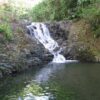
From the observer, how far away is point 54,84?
17984mm

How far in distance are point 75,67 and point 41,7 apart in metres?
17.9

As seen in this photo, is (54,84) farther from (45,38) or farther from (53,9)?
(53,9)

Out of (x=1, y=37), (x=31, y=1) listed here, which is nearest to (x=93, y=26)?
(x=1, y=37)

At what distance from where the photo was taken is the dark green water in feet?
50.6

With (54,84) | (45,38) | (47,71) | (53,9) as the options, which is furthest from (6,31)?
(53,9)

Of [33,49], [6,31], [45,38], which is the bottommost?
[33,49]

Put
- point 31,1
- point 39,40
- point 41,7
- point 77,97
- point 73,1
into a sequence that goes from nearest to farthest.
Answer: point 77,97 → point 39,40 → point 73,1 → point 41,7 → point 31,1

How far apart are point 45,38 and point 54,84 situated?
41.8 feet

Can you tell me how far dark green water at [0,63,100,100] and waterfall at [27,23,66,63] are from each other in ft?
15.2

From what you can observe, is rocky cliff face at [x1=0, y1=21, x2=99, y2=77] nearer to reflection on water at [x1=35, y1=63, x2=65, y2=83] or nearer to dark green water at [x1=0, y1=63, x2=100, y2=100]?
dark green water at [x1=0, y1=63, x2=100, y2=100]

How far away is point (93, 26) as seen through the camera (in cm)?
2905

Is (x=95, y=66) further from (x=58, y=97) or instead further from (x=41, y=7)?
(x=41, y=7)

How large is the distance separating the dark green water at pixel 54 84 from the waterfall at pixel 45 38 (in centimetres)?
464

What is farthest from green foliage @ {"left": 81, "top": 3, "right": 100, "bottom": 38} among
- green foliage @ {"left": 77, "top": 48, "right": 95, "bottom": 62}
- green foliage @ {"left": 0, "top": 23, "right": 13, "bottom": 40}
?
green foliage @ {"left": 0, "top": 23, "right": 13, "bottom": 40}
